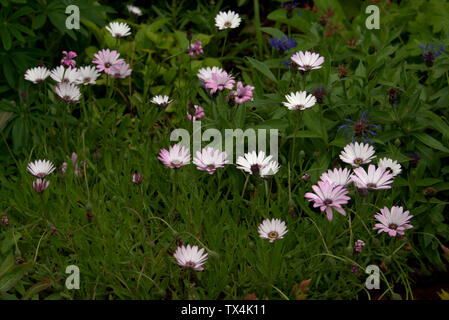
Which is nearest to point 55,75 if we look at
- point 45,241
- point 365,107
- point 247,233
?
point 45,241

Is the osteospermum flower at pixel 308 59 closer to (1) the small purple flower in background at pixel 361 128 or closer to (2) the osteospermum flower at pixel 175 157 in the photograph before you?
(1) the small purple flower in background at pixel 361 128

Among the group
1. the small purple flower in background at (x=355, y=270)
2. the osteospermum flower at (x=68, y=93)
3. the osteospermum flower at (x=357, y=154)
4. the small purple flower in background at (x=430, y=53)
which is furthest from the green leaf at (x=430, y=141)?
the osteospermum flower at (x=68, y=93)

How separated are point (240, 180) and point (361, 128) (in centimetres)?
58

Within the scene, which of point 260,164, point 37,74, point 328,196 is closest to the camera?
point 328,196

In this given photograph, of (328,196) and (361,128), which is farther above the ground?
(361,128)

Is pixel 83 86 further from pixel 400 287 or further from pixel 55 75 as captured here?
pixel 400 287

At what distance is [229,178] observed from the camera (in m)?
2.46

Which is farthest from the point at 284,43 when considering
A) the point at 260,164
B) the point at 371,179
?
the point at 371,179

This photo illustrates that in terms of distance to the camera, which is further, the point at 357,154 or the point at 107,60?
the point at 107,60

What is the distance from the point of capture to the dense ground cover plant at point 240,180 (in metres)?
2.00

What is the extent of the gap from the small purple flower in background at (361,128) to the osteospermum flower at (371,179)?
0.94 feet

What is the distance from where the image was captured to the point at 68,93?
2406 mm

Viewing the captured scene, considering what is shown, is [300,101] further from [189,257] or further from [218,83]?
[189,257]

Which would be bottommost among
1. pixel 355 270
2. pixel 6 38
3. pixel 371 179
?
pixel 355 270
